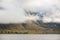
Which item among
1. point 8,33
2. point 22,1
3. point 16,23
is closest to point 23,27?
point 16,23

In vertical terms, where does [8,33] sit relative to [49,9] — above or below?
below

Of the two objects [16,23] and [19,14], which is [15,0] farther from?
[16,23]

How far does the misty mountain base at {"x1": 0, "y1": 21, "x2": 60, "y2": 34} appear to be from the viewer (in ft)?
5.09

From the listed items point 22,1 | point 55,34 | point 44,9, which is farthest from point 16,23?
point 55,34

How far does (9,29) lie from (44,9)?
1.64ft

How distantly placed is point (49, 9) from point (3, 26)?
2.00 ft

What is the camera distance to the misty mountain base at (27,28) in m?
1.55

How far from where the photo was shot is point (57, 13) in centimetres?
154

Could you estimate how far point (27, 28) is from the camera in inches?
61.3

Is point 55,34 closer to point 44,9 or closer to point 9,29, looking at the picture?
point 44,9
